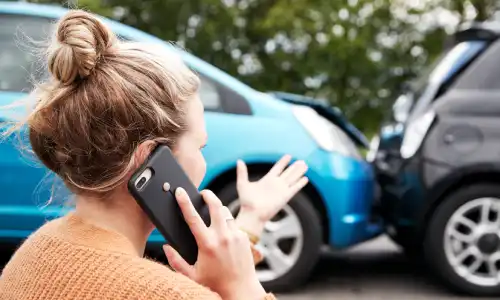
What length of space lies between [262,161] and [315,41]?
15.0 ft

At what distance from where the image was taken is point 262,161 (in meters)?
4.39

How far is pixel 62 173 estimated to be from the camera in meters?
1.46

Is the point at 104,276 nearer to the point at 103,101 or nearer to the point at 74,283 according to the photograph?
the point at 74,283

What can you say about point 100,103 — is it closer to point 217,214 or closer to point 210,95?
point 217,214

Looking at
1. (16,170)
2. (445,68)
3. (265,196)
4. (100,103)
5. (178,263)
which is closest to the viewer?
(100,103)

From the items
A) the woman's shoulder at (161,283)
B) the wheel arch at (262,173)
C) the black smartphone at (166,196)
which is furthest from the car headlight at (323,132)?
the woman's shoulder at (161,283)

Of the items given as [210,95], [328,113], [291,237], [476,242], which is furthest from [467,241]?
[210,95]

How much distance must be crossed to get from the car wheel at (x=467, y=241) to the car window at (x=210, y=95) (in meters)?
1.41

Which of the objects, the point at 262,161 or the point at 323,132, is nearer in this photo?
the point at 262,161

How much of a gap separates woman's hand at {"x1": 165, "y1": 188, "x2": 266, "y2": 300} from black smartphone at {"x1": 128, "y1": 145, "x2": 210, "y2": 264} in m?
0.03

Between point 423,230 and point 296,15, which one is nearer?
point 423,230

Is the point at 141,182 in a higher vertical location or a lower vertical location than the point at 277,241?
higher

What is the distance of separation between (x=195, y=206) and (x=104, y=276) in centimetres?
30

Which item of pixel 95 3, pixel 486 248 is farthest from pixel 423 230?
pixel 95 3
